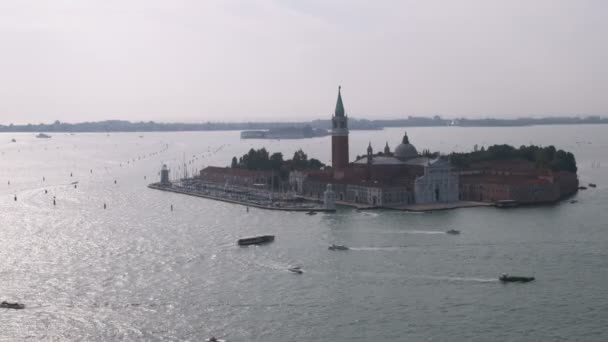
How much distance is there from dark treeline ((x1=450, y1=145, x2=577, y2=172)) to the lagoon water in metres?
8.84

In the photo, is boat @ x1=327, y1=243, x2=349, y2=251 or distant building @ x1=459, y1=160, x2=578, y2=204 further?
distant building @ x1=459, y1=160, x2=578, y2=204

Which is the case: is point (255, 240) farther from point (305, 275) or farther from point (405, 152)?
point (405, 152)

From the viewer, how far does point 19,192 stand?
3362cm

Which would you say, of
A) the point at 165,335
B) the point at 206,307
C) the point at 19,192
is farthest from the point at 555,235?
the point at 19,192

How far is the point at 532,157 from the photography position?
129 feet

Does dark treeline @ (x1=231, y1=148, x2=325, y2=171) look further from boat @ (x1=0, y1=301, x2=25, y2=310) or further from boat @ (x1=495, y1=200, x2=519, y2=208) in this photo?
boat @ (x1=0, y1=301, x2=25, y2=310)

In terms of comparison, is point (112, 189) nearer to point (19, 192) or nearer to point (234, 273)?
point (19, 192)

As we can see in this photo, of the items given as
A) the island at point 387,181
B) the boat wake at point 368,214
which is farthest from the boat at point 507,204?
the boat wake at point 368,214

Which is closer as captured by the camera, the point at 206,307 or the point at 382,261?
the point at 206,307

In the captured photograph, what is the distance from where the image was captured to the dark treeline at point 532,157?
115 feet

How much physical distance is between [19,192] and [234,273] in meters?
20.2

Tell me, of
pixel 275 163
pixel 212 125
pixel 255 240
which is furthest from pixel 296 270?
pixel 212 125

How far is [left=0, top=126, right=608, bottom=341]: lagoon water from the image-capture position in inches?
500

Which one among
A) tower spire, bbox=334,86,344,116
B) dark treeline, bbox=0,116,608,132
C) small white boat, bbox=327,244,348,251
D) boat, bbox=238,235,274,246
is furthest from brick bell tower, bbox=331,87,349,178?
dark treeline, bbox=0,116,608,132
